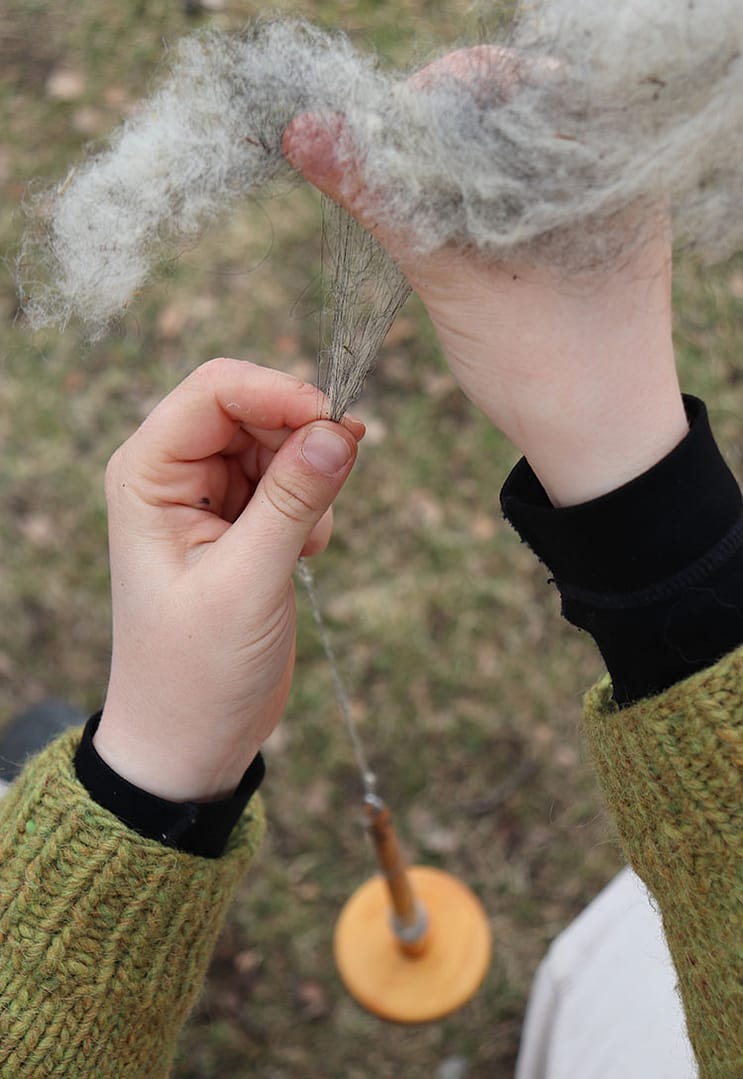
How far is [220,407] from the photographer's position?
1.28 metres

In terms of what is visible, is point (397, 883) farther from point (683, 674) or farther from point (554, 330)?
point (554, 330)

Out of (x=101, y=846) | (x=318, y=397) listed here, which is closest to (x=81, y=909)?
(x=101, y=846)

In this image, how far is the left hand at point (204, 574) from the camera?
1186 millimetres

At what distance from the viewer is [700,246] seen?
1.05m

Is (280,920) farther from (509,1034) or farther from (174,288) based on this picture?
(174,288)

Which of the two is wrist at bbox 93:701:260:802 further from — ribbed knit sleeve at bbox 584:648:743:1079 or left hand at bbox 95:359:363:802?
ribbed knit sleeve at bbox 584:648:743:1079

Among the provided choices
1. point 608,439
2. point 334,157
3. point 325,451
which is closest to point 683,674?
point 608,439

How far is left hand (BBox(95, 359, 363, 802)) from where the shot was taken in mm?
1186

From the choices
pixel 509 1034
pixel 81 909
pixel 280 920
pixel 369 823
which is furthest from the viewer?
pixel 280 920

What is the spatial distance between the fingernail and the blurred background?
84cm

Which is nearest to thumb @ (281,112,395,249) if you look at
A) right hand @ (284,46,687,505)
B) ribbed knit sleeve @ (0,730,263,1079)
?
right hand @ (284,46,687,505)

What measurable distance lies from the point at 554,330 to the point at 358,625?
1862 mm

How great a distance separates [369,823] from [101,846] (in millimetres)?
805

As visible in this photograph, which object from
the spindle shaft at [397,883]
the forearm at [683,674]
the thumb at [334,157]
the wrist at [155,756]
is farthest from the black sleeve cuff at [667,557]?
the spindle shaft at [397,883]
